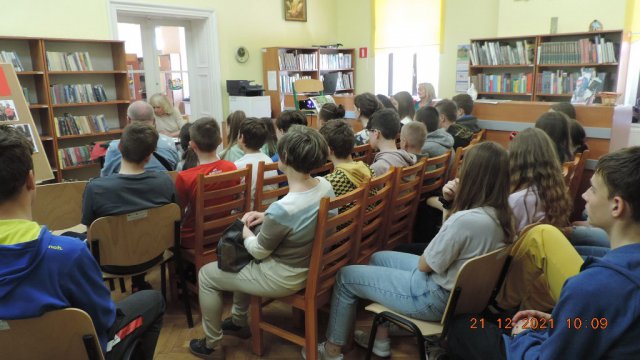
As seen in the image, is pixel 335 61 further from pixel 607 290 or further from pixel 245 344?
pixel 607 290

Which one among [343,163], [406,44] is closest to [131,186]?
[343,163]

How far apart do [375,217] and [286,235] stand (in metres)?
0.71

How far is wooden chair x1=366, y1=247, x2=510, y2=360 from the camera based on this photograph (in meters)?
1.53

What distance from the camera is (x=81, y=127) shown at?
5.42 metres

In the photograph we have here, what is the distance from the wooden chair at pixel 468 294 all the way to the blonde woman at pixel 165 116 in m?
4.14

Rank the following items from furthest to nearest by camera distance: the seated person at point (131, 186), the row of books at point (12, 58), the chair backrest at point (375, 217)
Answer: the row of books at point (12, 58) → the chair backrest at point (375, 217) → the seated person at point (131, 186)

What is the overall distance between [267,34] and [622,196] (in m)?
7.23

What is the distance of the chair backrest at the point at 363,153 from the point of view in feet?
10.9

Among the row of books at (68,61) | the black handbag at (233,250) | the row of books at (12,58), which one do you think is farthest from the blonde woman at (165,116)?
the black handbag at (233,250)

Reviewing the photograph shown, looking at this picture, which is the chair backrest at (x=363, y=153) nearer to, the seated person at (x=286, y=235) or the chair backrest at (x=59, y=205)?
the seated person at (x=286, y=235)

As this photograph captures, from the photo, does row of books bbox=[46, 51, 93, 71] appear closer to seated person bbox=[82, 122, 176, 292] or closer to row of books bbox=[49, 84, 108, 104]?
row of books bbox=[49, 84, 108, 104]

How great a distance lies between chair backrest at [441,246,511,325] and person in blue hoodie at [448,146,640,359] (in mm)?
294

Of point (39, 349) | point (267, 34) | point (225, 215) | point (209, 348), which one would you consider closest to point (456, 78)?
point (267, 34)

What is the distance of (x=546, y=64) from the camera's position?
5945mm
